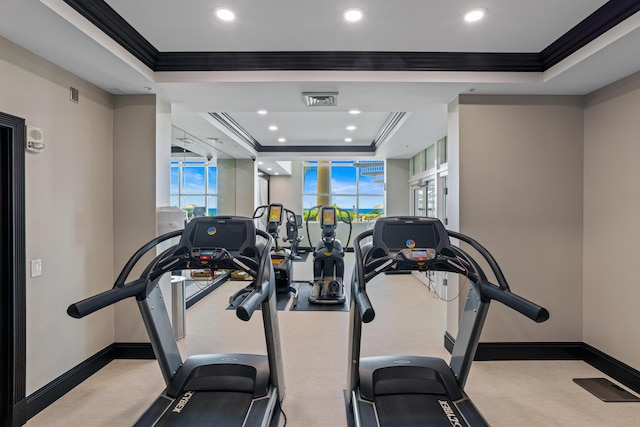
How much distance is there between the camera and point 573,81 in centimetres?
308

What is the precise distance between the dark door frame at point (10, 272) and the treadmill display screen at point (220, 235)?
1203mm

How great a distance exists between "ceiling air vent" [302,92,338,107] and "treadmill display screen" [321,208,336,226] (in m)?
2.51

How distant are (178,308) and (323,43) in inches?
122

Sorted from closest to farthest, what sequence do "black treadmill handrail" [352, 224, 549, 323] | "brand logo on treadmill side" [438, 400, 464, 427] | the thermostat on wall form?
"black treadmill handrail" [352, 224, 549, 323] < "brand logo on treadmill side" [438, 400, 464, 427] < the thermostat on wall

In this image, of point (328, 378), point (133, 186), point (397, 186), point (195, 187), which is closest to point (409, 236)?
point (328, 378)

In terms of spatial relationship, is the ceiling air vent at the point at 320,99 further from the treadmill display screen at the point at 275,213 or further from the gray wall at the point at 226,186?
the gray wall at the point at 226,186

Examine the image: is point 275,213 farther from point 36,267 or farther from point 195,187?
point 36,267

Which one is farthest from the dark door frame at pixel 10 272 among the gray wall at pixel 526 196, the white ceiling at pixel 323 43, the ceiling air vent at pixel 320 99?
the gray wall at pixel 526 196

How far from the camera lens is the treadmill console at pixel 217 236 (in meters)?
2.44

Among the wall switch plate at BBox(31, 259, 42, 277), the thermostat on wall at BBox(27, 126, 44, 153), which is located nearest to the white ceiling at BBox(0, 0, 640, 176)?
the thermostat on wall at BBox(27, 126, 44, 153)

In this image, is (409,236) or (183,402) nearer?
(183,402)

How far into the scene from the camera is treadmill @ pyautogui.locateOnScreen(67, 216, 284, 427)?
220 cm

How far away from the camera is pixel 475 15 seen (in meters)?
2.43

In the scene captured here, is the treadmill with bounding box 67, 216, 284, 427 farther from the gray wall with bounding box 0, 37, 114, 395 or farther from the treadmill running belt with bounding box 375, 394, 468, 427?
the gray wall with bounding box 0, 37, 114, 395
